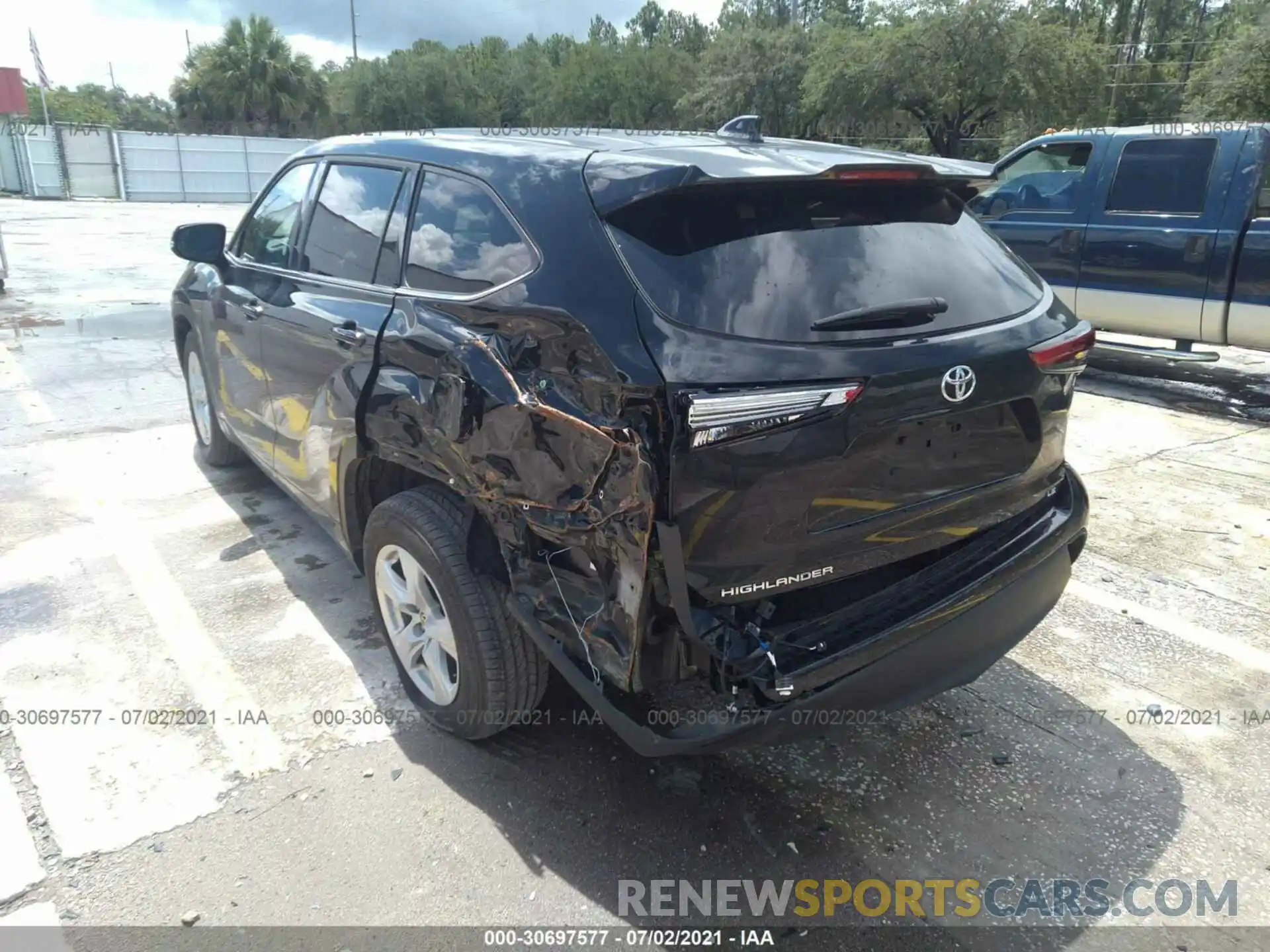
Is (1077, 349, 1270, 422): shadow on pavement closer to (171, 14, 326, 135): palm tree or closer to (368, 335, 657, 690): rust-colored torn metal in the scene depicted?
(368, 335, 657, 690): rust-colored torn metal

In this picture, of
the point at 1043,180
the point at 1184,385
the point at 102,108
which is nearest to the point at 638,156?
the point at 1043,180

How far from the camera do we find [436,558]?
2.76 metres

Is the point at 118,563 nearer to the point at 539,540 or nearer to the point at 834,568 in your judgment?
the point at 539,540

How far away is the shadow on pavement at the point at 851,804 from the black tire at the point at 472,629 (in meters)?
0.24

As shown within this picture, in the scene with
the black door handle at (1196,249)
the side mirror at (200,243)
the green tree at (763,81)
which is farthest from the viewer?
the green tree at (763,81)

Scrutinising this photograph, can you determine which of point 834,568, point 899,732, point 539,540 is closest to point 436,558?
point 539,540

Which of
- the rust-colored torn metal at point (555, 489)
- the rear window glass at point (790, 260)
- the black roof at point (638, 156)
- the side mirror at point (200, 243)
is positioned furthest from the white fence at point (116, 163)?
the rear window glass at point (790, 260)

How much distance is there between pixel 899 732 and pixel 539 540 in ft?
4.90

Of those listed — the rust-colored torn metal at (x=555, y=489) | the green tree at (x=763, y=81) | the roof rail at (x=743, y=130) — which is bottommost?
the rust-colored torn metal at (x=555, y=489)

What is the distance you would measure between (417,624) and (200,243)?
97.6 inches

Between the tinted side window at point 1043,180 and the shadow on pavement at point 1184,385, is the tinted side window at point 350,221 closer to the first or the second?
the tinted side window at point 1043,180

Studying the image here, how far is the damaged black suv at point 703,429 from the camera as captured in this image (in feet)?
7.15

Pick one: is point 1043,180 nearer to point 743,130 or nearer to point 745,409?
point 743,130

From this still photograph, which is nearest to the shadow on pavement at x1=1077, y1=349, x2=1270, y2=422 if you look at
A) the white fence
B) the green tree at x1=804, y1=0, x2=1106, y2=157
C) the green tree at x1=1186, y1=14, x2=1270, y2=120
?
the green tree at x1=1186, y1=14, x2=1270, y2=120
